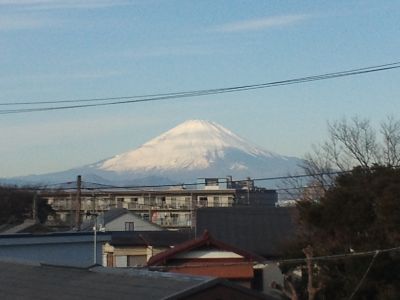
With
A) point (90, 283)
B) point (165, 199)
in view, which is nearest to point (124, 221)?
point (165, 199)

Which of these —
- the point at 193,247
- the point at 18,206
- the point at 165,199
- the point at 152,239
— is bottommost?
the point at 193,247

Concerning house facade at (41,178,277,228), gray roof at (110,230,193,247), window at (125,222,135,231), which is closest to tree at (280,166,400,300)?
gray roof at (110,230,193,247)

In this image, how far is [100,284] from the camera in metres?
12.6

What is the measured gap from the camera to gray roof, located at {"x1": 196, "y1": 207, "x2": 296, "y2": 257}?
30656 mm

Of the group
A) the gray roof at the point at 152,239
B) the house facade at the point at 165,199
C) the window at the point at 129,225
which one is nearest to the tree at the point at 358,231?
the gray roof at the point at 152,239

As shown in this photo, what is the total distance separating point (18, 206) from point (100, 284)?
53.8m

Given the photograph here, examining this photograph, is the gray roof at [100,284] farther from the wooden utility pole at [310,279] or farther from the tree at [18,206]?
the tree at [18,206]

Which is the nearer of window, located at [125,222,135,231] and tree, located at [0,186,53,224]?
window, located at [125,222,135,231]

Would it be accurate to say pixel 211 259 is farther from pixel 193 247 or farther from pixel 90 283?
pixel 90 283

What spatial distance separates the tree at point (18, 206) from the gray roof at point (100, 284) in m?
48.7

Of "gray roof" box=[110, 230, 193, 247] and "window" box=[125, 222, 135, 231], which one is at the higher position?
"window" box=[125, 222, 135, 231]

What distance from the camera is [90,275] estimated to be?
1361 cm

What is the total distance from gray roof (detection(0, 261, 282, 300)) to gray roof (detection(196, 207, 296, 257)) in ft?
51.9

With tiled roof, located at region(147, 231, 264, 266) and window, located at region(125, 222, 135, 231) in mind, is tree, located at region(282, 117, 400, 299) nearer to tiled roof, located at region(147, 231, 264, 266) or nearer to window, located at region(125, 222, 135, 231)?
tiled roof, located at region(147, 231, 264, 266)
